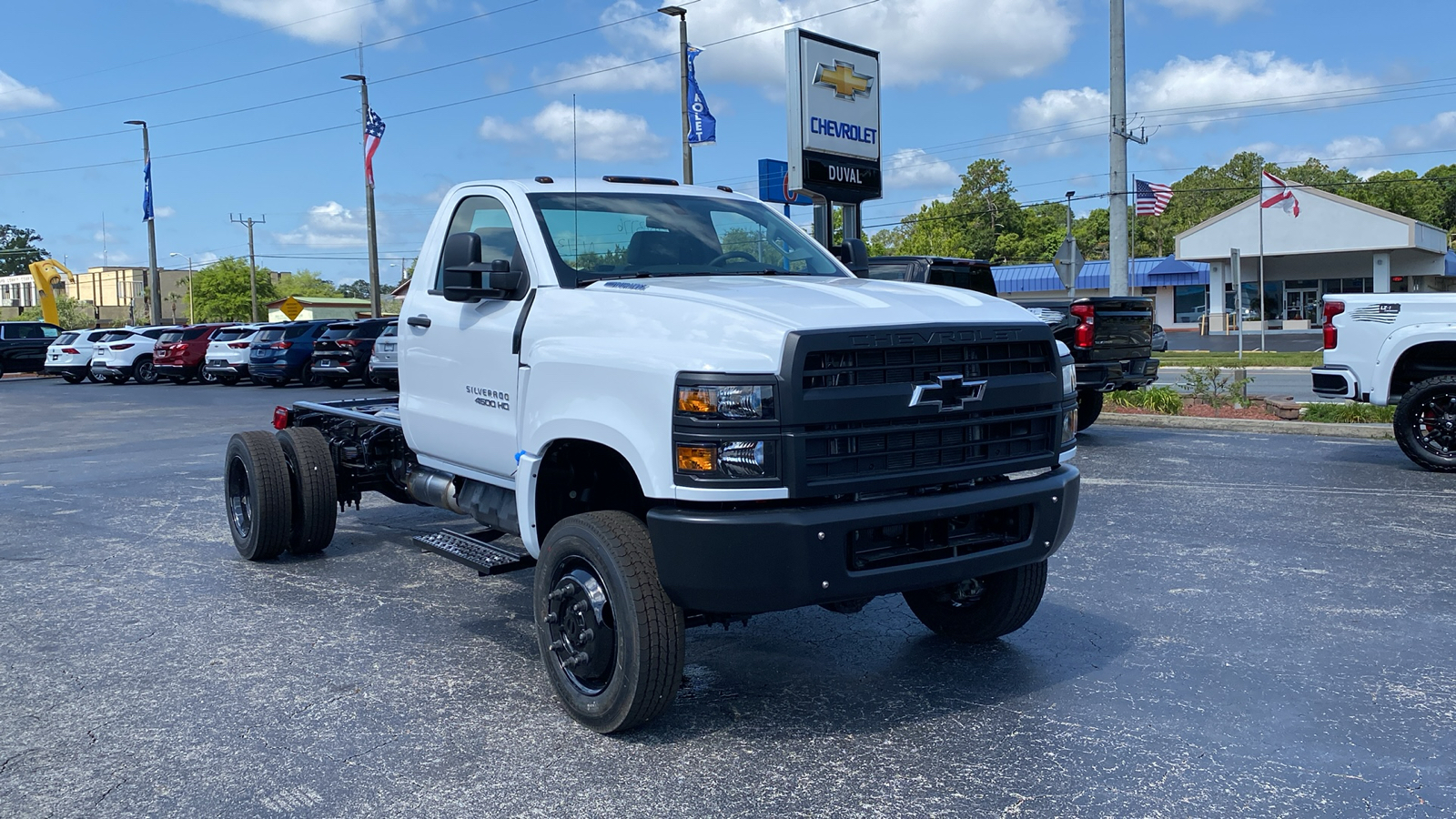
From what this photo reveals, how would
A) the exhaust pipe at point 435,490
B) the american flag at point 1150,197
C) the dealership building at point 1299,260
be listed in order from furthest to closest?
1. the dealership building at point 1299,260
2. the american flag at point 1150,197
3. the exhaust pipe at point 435,490

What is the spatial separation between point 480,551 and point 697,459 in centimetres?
183

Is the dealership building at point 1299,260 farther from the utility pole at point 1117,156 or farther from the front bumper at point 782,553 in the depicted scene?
the front bumper at point 782,553

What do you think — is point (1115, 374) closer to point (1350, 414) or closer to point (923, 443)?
point (1350, 414)

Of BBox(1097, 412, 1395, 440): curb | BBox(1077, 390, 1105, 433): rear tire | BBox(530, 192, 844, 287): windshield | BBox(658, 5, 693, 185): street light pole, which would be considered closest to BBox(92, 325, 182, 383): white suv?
BBox(658, 5, 693, 185): street light pole

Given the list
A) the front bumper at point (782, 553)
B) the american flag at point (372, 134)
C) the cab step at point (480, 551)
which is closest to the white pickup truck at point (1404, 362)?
the front bumper at point (782, 553)

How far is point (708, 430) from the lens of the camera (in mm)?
3893

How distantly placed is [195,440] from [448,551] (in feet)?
38.4

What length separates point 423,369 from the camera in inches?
234

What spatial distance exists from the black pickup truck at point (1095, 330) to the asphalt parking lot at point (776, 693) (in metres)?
4.21

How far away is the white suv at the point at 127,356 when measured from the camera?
35.5m

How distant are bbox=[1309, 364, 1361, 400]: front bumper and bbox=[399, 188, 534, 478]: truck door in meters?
7.82

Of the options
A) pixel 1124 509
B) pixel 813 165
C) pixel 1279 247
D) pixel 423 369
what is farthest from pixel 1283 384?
pixel 1279 247

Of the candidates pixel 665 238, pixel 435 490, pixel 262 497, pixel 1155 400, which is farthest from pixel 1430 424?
pixel 262 497

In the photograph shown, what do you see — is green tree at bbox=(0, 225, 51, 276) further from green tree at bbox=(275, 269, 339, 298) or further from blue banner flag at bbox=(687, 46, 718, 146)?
blue banner flag at bbox=(687, 46, 718, 146)
